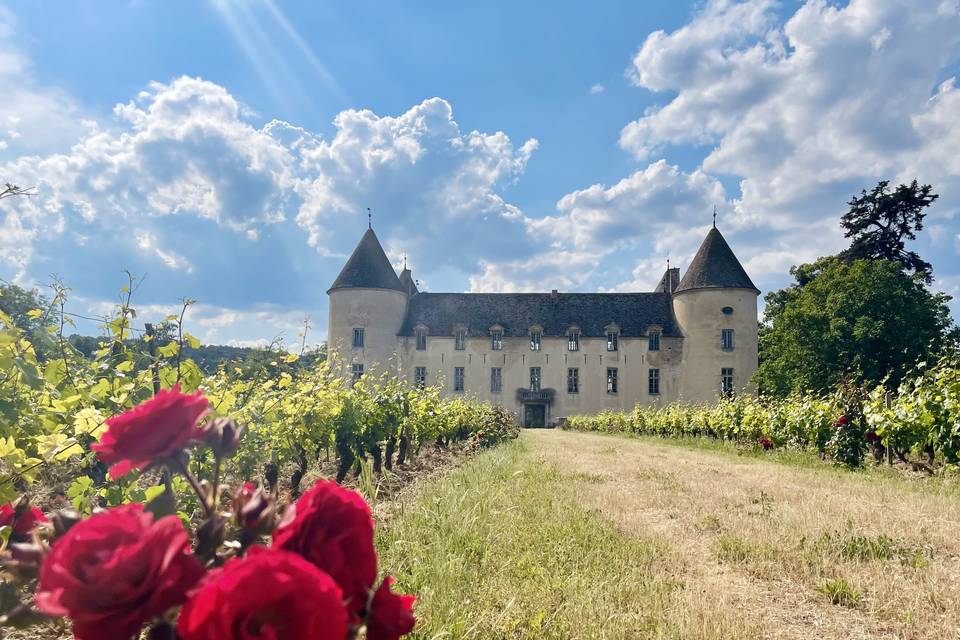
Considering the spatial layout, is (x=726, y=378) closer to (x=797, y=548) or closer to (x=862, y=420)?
(x=862, y=420)

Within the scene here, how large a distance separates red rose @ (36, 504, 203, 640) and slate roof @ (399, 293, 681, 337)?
120ft

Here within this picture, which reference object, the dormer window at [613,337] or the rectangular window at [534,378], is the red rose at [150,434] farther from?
the dormer window at [613,337]

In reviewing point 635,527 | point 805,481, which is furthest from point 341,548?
point 805,481

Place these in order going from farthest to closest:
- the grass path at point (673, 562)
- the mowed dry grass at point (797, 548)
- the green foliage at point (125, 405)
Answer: the mowed dry grass at point (797, 548), the grass path at point (673, 562), the green foliage at point (125, 405)

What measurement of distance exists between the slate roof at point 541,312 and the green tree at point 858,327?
715 centimetres

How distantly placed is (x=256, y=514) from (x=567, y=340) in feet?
120

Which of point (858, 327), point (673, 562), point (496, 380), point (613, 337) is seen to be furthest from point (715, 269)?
point (673, 562)

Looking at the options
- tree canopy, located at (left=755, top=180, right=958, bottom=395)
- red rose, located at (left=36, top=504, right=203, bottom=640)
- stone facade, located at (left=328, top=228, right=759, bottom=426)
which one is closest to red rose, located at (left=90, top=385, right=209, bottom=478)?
red rose, located at (left=36, top=504, right=203, bottom=640)

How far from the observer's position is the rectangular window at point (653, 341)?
35.8 m

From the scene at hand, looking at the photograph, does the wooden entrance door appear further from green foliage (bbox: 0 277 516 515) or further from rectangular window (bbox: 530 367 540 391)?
green foliage (bbox: 0 277 516 515)

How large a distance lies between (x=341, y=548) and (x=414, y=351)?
3640 cm

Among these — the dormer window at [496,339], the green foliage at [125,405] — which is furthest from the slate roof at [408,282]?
the green foliage at [125,405]

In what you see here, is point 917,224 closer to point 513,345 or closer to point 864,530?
point 513,345

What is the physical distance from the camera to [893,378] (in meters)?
27.5
